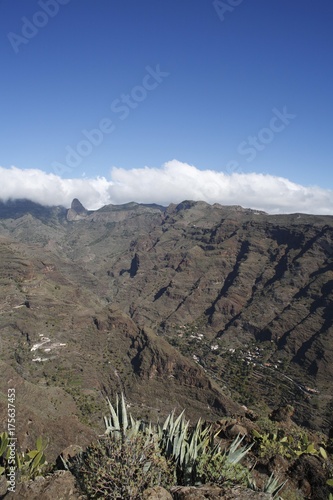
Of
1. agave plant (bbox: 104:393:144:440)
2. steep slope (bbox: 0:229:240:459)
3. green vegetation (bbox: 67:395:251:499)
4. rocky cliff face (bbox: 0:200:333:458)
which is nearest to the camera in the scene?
green vegetation (bbox: 67:395:251:499)

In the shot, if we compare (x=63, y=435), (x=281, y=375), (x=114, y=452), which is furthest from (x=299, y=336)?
(x=114, y=452)

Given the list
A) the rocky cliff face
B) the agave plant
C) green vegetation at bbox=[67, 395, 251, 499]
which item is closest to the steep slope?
the rocky cliff face

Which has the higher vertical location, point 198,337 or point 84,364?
point 84,364

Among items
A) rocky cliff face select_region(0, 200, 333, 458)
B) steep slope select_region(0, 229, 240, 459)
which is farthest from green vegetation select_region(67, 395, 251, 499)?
rocky cliff face select_region(0, 200, 333, 458)

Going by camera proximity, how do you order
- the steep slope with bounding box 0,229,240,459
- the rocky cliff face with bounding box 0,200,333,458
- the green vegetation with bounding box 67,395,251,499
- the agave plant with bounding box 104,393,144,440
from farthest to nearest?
the rocky cliff face with bounding box 0,200,333,458 → the steep slope with bounding box 0,229,240,459 → the agave plant with bounding box 104,393,144,440 → the green vegetation with bounding box 67,395,251,499

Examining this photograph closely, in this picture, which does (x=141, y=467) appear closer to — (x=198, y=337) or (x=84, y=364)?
(x=84, y=364)

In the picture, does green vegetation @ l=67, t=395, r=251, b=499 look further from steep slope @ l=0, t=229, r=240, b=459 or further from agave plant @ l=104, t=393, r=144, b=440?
steep slope @ l=0, t=229, r=240, b=459

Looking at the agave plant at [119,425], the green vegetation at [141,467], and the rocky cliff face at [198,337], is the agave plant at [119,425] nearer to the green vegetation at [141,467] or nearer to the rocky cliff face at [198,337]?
the green vegetation at [141,467]

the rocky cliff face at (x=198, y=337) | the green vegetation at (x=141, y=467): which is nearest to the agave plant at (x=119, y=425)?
the green vegetation at (x=141, y=467)

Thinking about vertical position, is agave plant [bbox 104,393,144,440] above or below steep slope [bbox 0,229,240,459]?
above

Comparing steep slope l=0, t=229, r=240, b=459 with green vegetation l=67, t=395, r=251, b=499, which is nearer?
green vegetation l=67, t=395, r=251, b=499

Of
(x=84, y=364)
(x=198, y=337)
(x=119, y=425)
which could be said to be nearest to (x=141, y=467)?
(x=119, y=425)

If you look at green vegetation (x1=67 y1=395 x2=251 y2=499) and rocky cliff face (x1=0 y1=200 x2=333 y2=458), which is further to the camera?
rocky cliff face (x1=0 y1=200 x2=333 y2=458)
